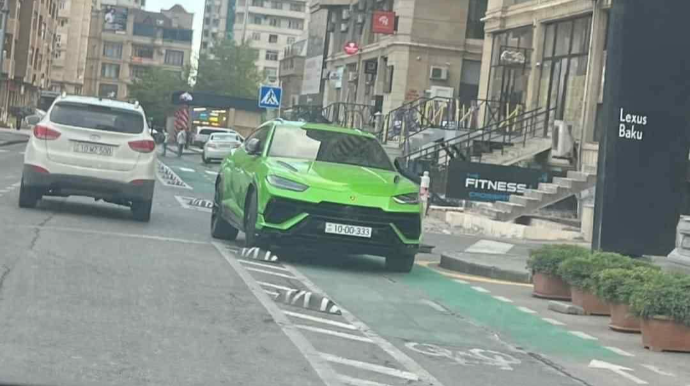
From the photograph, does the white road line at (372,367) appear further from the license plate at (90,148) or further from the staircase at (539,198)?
the staircase at (539,198)

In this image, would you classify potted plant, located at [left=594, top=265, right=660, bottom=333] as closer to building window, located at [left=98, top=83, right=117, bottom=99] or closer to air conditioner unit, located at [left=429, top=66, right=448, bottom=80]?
air conditioner unit, located at [left=429, top=66, right=448, bottom=80]

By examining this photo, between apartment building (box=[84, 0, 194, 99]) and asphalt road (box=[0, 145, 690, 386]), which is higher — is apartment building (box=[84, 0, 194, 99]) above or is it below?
above

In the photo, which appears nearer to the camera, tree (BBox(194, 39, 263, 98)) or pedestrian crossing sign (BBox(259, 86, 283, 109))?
pedestrian crossing sign (BBox(259, 86, 283, 109))

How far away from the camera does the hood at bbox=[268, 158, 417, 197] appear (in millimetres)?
14820

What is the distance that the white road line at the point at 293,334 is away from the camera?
820cm

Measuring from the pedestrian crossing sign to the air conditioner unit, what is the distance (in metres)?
18.2

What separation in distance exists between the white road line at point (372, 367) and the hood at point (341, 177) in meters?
5.99

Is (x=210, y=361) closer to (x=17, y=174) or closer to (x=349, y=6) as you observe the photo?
(x=17, y=174)

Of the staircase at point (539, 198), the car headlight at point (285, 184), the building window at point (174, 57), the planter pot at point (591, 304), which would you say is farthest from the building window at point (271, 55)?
the planter pot at point (591, 304)

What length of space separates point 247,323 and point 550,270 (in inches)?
205

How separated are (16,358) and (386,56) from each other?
49387 mm

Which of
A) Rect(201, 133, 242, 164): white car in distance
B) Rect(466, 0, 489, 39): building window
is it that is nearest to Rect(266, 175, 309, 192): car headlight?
Rect(201, 133, 242, 164): white car in distance

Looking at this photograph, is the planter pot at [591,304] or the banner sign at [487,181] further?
the banner sign at [487,181]

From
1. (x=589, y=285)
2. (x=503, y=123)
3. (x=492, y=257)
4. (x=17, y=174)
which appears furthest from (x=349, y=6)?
(x=589, y=285)
